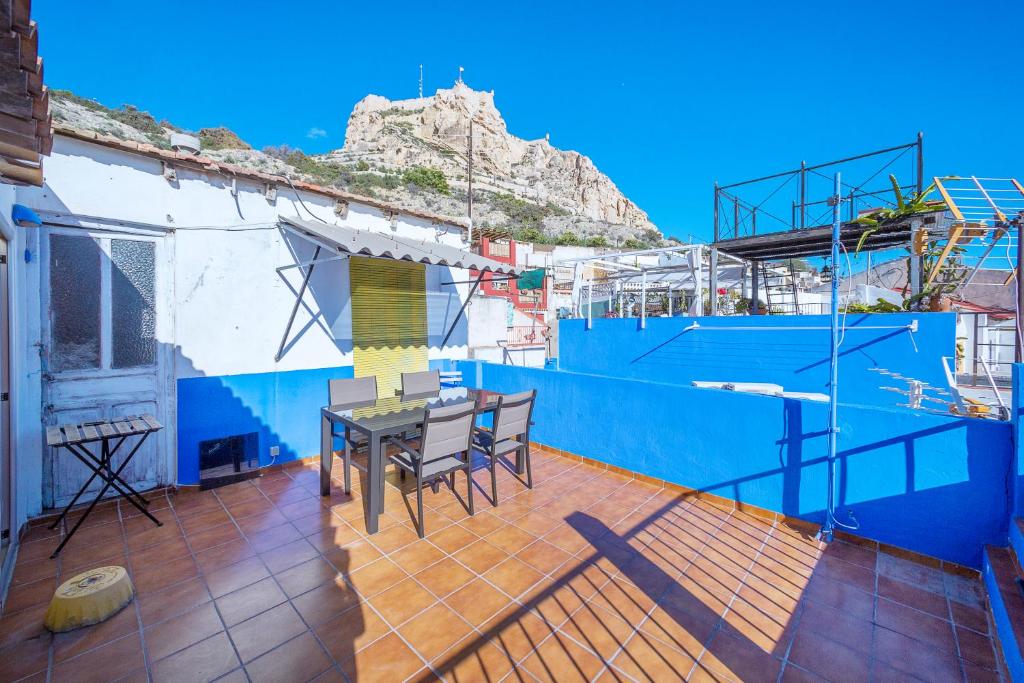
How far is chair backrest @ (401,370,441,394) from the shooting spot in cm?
537

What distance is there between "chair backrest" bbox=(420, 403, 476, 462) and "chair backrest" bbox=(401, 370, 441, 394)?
187 cm

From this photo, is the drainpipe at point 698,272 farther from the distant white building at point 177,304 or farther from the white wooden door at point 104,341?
the white wooden door at point 104,341

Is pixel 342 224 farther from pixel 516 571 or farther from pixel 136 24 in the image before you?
pixel 136 24

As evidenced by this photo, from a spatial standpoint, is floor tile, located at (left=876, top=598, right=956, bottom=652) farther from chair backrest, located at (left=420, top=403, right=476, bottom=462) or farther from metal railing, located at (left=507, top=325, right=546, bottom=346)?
metal railing, located at (left=507, top=325, right=546, bottom=346)

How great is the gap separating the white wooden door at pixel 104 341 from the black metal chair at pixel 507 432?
3.40 metres

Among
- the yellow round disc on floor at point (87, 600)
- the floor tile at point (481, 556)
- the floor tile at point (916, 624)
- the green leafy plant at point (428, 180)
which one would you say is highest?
the green leafy plant at point (428, 180)

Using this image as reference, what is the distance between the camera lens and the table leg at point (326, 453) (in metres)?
4.12

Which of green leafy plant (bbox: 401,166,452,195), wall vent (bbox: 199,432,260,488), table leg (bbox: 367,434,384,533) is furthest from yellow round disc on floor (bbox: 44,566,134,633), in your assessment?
green leafy plant (bbox: 401,166,452,195)

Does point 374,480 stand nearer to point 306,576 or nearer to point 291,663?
point 306,576

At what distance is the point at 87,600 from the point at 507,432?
3054mm

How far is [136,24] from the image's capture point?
2247 cm

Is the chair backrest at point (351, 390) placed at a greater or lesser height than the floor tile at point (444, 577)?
Result: greater

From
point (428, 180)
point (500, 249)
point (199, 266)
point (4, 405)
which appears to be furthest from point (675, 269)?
point (428, 180)

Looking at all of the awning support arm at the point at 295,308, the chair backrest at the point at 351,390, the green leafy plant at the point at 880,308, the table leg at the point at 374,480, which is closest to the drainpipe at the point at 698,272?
the green leafy plant at the point at 880,308
